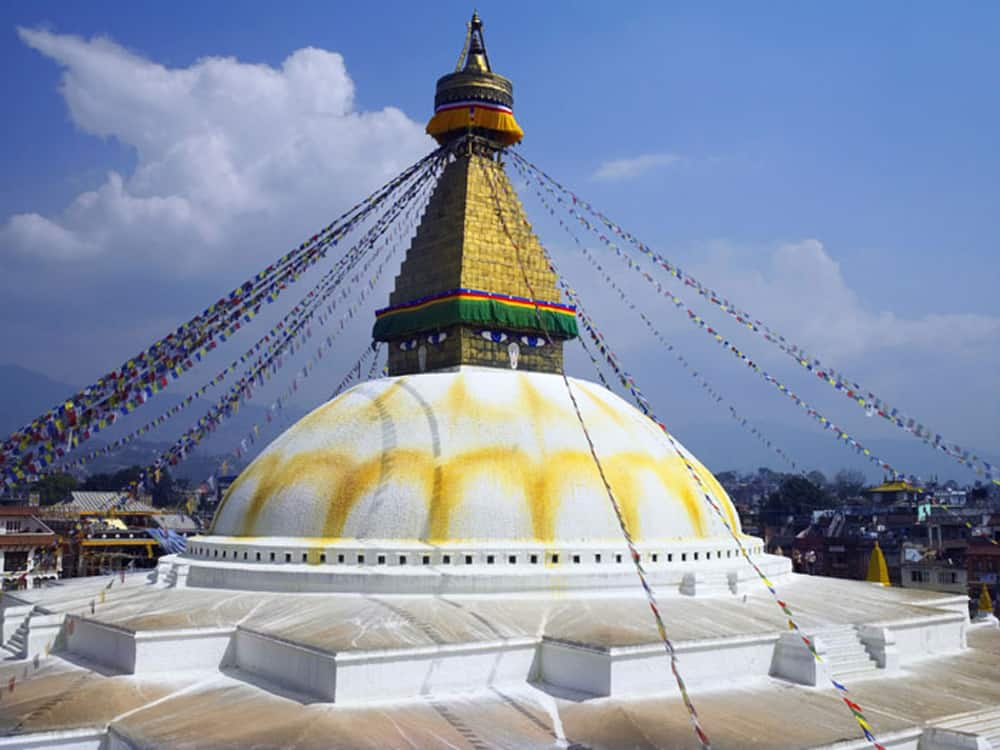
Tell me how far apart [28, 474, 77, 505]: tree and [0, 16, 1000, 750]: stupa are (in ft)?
150

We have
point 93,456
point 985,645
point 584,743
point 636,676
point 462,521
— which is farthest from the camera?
point 93,456

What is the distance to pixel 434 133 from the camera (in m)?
16.4

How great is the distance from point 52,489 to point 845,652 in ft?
185

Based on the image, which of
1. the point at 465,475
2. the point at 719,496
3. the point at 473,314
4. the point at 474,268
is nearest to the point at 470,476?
the point at 465,475

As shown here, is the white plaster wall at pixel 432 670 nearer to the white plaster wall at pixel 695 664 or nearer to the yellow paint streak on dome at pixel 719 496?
the white plaster wall at pixel 695 664

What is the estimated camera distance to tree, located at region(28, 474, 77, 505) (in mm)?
54812

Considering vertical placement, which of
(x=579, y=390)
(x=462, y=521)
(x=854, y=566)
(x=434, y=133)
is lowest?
(x=854, y=566)

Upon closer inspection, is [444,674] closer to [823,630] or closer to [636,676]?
[636,676]

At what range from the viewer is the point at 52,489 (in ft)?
187

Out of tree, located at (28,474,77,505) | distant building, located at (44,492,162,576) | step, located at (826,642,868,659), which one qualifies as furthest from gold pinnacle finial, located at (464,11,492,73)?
tree, located at (28,474,77,505)

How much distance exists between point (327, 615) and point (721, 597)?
16.6ft

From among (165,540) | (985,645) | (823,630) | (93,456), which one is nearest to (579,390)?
(823,630)

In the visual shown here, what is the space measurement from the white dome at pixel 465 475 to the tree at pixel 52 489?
4669 centimetres

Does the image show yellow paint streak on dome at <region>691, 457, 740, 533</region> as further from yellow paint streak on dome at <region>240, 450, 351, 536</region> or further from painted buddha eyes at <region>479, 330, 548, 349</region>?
→ yellow paint streak on dome at <region>240, 450, 351, 536</region>
